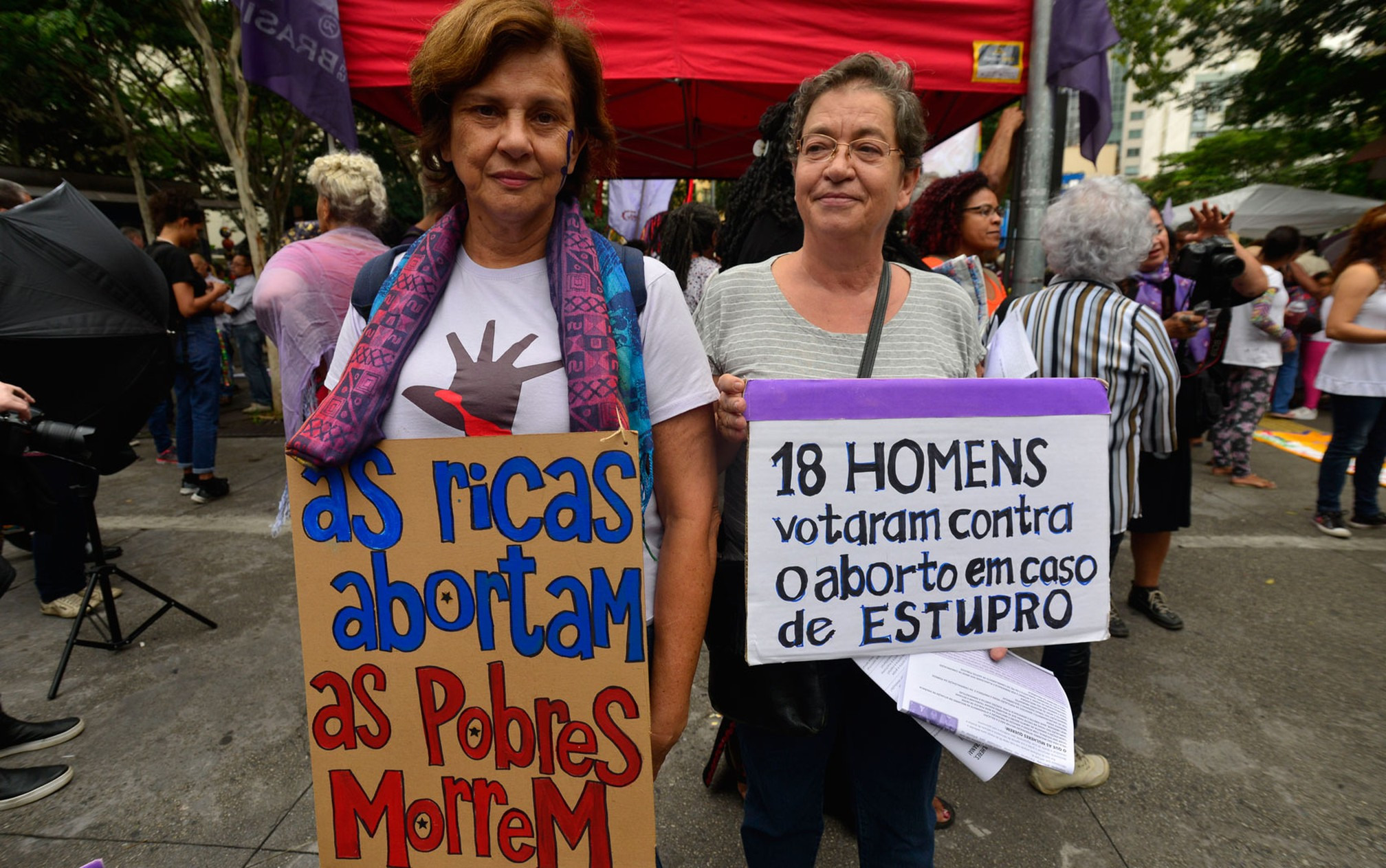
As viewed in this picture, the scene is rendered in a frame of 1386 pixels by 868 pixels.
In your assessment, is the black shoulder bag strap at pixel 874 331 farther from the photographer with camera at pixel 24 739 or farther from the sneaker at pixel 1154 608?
the sneaker at pixel 1154 608

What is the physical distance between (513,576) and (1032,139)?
3.33m

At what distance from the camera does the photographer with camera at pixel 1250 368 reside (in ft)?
18.5

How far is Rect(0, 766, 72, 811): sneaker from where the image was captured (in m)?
2.36

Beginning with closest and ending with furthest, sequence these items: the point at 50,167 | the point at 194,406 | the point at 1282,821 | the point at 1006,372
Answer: the point at 1006,372, the point at 1282,821, the point at 194,406, the point at 50,167

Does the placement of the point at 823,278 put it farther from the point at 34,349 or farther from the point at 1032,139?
the point at 34,349

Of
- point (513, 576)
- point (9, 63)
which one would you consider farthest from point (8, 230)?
point (9, 63)

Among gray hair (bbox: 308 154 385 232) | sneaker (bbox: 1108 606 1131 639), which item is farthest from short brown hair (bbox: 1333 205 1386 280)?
gray hair (bbox: 308 154 385 232)

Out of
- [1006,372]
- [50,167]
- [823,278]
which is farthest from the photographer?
[50,167]

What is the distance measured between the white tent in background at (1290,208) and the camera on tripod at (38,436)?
15681mm

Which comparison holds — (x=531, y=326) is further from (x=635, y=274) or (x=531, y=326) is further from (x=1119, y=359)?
(x=1119, y=359)

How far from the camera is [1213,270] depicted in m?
3.03

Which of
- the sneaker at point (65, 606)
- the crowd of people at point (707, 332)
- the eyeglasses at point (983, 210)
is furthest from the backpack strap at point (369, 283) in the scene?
the sneaker at point (65, 606)

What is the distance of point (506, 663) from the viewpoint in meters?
1.11

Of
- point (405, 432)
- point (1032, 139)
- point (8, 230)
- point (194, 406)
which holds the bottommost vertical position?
point (194, 406)
